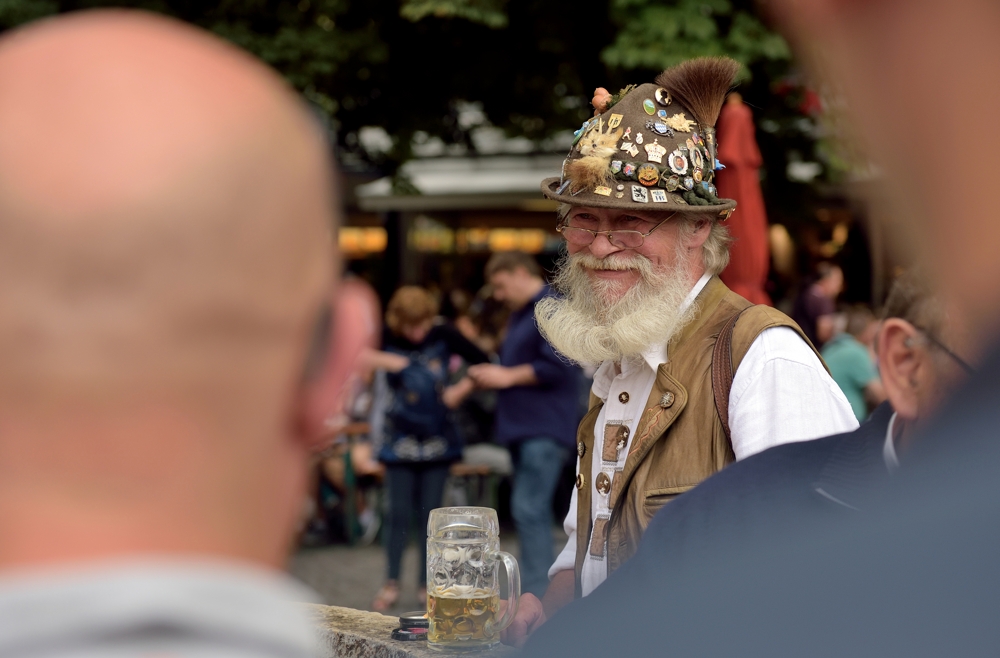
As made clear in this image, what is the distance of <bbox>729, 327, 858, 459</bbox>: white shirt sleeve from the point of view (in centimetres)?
205

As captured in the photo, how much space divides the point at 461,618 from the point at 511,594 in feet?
0.46

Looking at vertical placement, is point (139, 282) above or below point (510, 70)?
below

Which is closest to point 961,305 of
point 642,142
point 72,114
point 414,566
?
point 72,114

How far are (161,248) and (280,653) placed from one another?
0.26 metres

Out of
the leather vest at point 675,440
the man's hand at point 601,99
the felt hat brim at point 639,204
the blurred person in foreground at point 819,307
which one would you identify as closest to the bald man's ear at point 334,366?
the leather vest at point 675,440

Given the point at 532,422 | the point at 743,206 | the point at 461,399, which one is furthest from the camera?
the point at 461,399

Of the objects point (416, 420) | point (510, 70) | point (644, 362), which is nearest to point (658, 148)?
point (644, 362)

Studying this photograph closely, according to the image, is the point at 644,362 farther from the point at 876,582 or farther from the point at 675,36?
the point at 675,36

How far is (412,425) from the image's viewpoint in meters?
6.65

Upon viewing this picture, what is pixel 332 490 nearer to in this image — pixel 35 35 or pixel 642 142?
pixel 642 142

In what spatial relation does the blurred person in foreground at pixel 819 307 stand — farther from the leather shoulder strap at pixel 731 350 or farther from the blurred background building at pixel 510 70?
the leather shoulder strap at pixel 731 350

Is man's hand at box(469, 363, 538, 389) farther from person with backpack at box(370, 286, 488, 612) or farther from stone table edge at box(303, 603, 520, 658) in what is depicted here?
stone table edge at box(303, 603, 520, 658)

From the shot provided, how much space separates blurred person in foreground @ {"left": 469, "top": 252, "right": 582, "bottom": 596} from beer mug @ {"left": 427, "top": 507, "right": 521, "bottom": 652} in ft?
13.4

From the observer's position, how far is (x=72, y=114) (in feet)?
2.14
